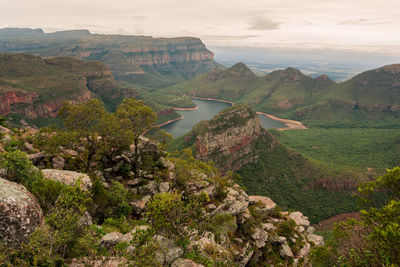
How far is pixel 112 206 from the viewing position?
2331 centimetres

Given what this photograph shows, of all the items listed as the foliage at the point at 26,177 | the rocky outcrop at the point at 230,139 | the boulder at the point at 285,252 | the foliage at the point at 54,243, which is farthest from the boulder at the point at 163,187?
the rocky outcrop at the point at 230,139

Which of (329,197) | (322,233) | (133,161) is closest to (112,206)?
(133,161)

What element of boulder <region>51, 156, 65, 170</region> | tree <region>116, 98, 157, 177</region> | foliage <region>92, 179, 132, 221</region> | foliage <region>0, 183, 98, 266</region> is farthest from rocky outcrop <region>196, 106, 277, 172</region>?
foliage <region>0, 183, 98, 266</region>

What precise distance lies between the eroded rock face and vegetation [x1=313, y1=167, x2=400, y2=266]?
2287cm

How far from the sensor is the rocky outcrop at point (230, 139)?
8281cm

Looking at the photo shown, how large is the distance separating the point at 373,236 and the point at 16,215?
2526cm

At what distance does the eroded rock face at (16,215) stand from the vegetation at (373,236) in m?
22.9

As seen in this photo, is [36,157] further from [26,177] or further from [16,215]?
[16,215]

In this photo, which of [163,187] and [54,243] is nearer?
[54,243]

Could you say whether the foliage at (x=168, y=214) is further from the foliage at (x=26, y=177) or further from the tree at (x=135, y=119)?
the tree at (x=135, y=119)

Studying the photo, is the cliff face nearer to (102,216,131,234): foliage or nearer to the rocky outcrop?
the rocky outcrop

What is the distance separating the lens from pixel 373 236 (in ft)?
50.5

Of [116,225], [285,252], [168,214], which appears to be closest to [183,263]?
[168,214]

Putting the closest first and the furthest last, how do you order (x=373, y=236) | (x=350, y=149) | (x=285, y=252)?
1. (x=373, y=236)
2. (x=285, y=252)
3. (x=350, y=149)
